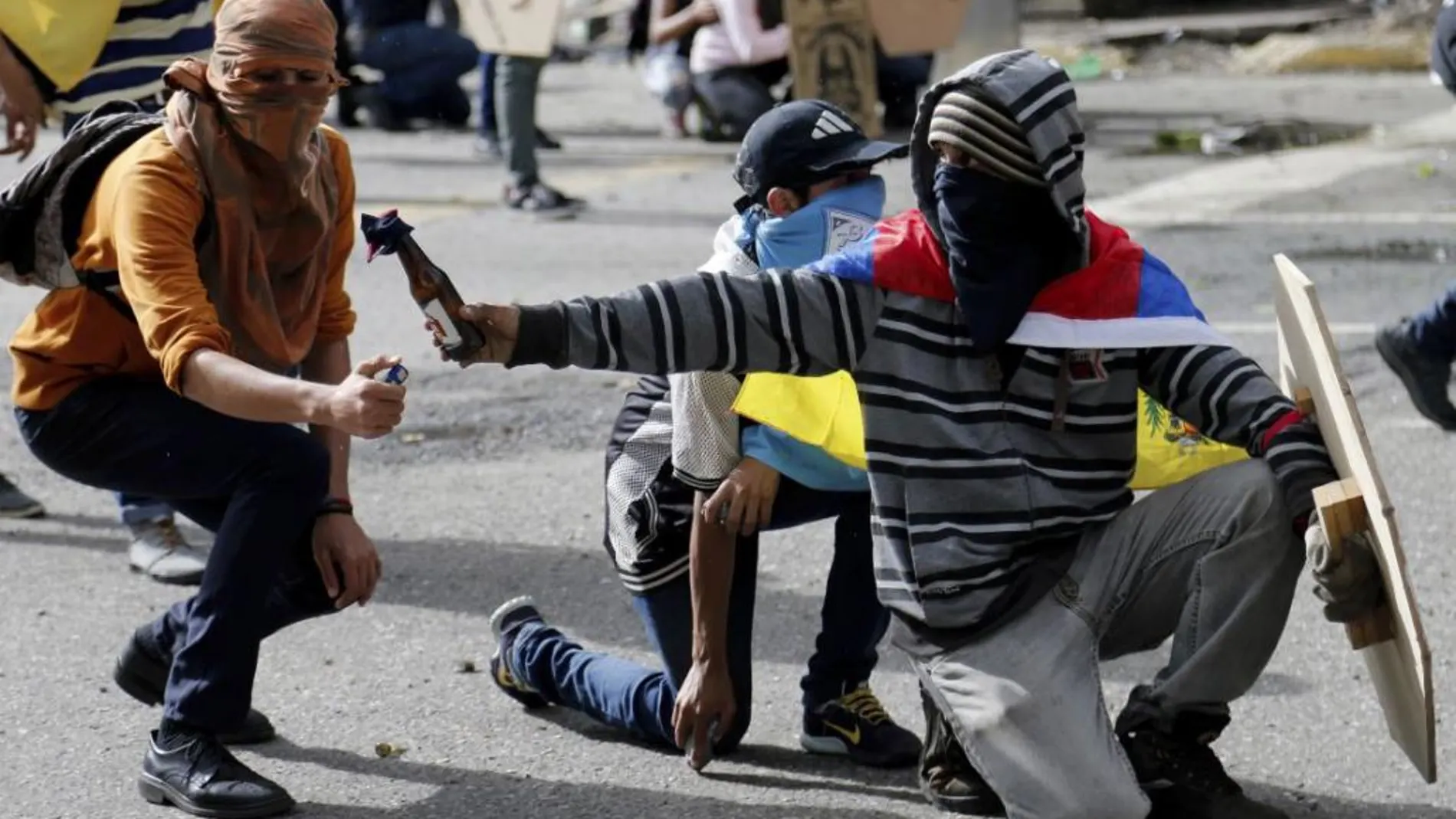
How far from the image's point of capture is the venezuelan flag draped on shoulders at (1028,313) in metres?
3.60

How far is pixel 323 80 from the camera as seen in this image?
3.95 meters

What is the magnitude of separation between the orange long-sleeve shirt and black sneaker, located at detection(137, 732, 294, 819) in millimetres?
619

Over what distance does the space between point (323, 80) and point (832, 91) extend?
19.2ft

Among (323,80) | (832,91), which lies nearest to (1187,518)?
(323,80)

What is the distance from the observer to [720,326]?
3527mm

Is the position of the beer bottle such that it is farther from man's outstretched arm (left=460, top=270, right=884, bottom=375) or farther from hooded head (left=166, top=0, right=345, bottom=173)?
hooded head (left=166, top=0, right=345, bottom=173)

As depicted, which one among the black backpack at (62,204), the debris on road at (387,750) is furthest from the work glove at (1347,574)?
the black backpack at (62,204)

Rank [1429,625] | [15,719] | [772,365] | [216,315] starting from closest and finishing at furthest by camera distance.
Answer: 1. [772,365]
2. [216,315]
3. [15,719]
4. [1429,625]

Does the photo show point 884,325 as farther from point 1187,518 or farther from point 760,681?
point 760,681

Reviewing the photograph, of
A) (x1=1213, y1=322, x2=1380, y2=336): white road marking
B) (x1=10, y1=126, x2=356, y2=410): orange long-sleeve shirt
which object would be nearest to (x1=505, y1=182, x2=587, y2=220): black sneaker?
(x1=1213, y1=322, x2=1380, y2=336): white road marking

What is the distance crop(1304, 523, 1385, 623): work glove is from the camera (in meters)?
3.41

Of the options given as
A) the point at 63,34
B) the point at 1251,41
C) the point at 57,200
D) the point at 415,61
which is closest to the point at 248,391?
the point at 57,200

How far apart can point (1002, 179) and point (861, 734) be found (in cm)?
109

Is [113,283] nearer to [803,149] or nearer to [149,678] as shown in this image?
[149,678]
